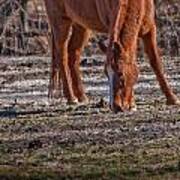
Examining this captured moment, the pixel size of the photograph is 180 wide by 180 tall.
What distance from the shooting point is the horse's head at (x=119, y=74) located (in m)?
10.2

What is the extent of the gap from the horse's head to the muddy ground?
163 millimetres

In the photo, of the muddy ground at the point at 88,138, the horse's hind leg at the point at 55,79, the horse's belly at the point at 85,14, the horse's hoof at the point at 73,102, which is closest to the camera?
the muddy ground at the point at 88,138

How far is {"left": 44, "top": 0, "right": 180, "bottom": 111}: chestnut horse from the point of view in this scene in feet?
33.6

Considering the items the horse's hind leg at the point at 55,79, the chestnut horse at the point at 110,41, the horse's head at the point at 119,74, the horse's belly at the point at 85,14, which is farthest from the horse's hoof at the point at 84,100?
the horse's head at the point at 119,74

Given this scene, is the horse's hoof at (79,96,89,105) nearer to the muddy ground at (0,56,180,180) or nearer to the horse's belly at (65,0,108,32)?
the muddy ground at (0,56,180,180)

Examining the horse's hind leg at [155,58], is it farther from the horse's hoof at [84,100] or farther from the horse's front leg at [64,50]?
the horse's front leg at [64,50]

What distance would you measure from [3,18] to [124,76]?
417 inches

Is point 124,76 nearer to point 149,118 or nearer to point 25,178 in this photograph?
point 149,118

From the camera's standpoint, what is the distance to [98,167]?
7457 mm

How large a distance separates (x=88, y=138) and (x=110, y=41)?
72.6 inches

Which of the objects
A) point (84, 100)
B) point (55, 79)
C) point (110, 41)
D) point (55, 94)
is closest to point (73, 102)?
point (84, 100)

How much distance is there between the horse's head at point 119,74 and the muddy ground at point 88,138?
0.16 m

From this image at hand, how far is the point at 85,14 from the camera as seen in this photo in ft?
40.7

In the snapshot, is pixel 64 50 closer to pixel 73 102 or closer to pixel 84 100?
pixel 84 100
